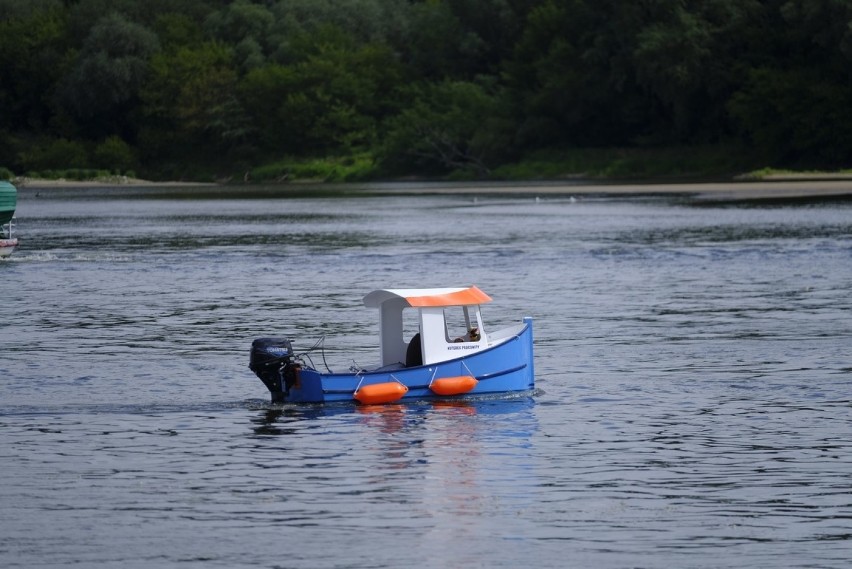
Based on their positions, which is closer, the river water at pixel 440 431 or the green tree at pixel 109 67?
the river water at pixel 440 431

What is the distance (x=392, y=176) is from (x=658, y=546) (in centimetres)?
15160

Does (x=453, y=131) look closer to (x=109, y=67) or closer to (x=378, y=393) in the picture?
(x=109, y=67)

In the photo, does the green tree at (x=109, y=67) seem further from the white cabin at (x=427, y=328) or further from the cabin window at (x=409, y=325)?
the white cabin at (x=427, y=328)

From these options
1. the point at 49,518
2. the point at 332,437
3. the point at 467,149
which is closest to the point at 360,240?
the point at 332,437

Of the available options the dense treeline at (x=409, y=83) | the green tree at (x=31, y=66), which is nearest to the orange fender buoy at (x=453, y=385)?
the dense treeline at (x=409, y=83)

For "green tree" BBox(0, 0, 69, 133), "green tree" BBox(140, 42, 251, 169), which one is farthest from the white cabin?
"green tree" BBox(0, 0, 69, 133)

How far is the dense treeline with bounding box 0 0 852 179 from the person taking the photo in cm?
12838

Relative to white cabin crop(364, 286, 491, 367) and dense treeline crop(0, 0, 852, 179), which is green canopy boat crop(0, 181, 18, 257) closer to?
white cabin crop(364, 286, 491, 367)

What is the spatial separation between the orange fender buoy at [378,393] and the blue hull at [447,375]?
0.11m

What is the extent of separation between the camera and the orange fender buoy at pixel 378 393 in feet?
85.7

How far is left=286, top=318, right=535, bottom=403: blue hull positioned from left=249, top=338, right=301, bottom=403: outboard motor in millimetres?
157

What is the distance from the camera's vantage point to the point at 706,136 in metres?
139

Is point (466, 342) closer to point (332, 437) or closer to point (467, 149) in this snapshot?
point (332, 437)

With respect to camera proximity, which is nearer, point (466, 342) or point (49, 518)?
point (49, 518)
